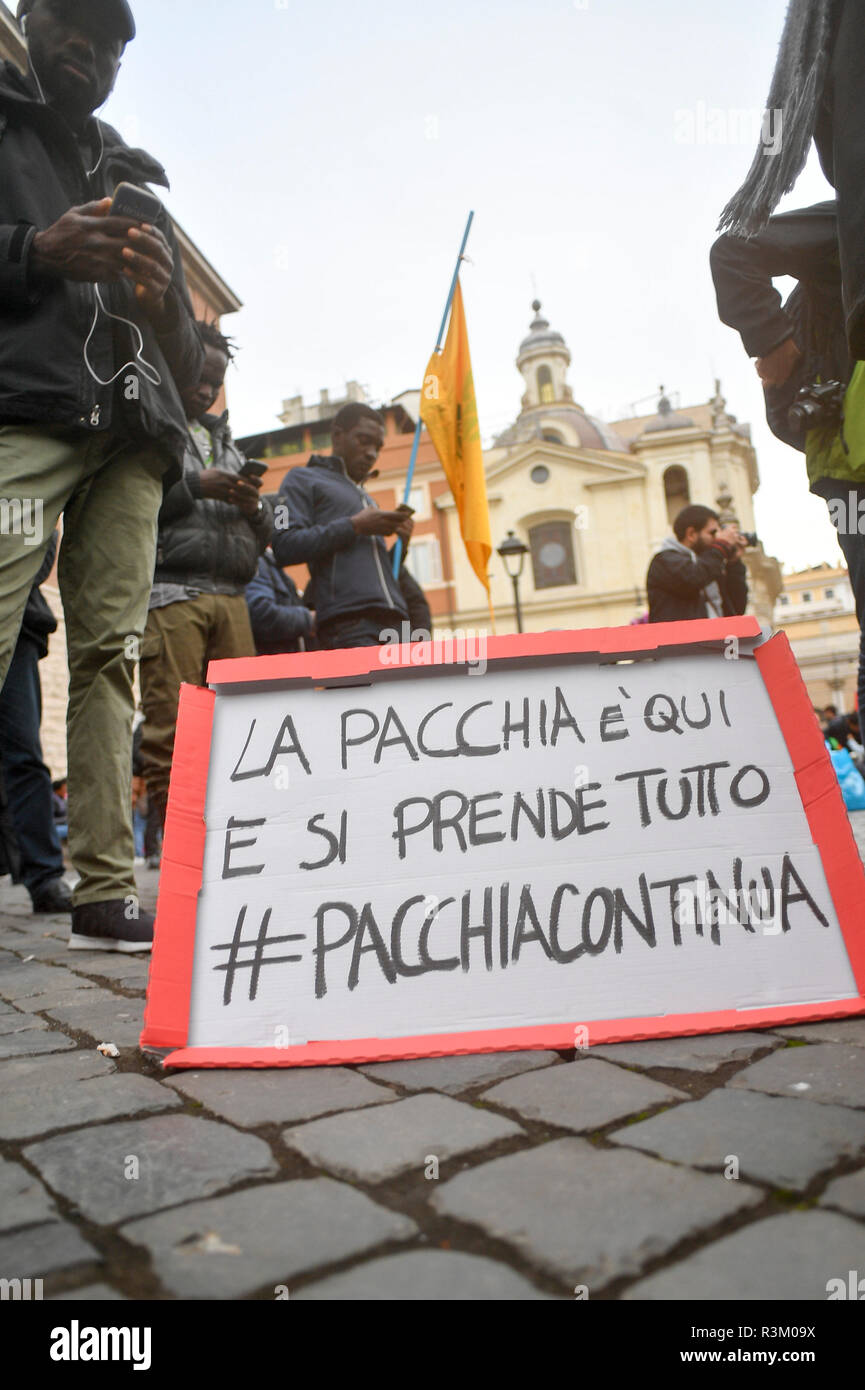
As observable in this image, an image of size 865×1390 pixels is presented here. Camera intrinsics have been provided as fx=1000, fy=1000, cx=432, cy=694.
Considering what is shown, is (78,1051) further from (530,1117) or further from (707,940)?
(707,940)

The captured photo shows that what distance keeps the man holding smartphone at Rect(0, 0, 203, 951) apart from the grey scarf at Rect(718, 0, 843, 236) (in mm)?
1374

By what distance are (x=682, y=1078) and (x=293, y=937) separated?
26.2 inches

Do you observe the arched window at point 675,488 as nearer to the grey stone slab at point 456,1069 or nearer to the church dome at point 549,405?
the church dome at point 549,405

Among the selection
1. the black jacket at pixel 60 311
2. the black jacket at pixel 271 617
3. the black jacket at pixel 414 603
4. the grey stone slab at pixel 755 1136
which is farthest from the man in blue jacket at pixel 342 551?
the grey stone slab at pixel 755 1136

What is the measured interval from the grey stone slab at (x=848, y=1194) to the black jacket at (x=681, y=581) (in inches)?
159

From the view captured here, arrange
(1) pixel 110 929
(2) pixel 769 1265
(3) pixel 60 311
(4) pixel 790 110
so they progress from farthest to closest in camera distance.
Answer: (1) pixel 110 929 → (3) pixel 60 311 → (4) pixel 790 110 → (2) pixel 769 1265

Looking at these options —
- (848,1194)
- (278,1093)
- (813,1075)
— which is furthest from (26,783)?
(848,1194)

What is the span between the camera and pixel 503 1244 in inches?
38.5

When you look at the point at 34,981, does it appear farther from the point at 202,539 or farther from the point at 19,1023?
the point at 202,539

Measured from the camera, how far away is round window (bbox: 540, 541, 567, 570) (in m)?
35.2

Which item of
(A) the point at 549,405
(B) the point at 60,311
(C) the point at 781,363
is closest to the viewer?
(B) the point at 60,311

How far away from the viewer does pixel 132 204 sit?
237cm

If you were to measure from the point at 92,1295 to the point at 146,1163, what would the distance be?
297mm

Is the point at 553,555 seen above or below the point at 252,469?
above
